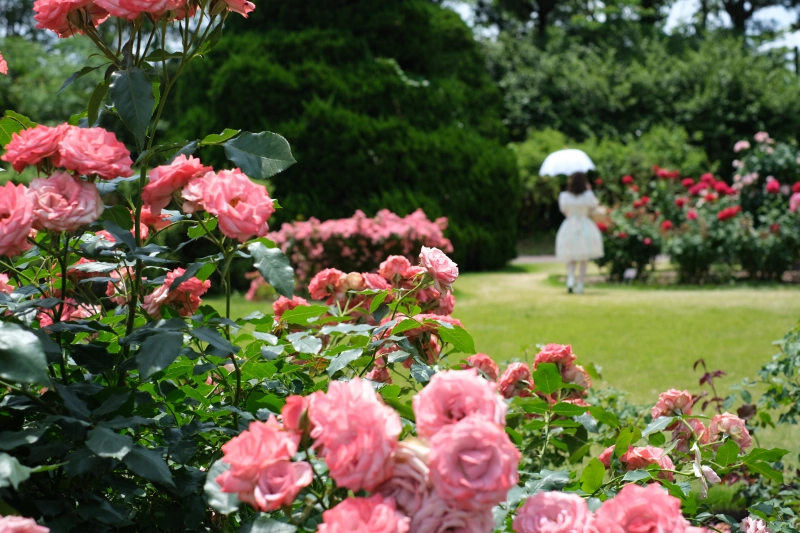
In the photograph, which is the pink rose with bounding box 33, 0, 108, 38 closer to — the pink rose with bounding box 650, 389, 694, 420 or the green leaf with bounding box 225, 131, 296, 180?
the green leaf with bounding box 225, 131, 296, 180

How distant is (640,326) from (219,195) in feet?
20.7

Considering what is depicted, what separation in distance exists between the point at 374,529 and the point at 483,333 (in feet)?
18.7

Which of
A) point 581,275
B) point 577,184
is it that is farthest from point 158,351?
point 577,184

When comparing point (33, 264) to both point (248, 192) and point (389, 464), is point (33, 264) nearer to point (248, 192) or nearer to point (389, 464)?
point (248, 192)

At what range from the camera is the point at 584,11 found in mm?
24859

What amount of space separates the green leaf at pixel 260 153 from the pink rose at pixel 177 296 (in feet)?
0.82

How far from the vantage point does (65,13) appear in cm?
130

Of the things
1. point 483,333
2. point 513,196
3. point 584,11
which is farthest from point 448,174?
point 584,11

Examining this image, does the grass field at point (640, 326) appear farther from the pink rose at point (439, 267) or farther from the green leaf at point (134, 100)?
the green leaf at point (134, 100)

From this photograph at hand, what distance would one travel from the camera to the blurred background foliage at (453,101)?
36.7ft

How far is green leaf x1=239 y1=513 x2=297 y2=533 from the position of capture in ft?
3.08

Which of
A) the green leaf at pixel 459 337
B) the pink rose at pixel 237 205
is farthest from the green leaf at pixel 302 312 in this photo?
the pink rose at pixel 237 205

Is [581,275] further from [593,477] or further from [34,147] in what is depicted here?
[34,147]

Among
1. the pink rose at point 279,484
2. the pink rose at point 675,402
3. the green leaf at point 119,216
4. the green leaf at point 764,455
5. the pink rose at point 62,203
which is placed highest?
the pink rose at point 62,203
